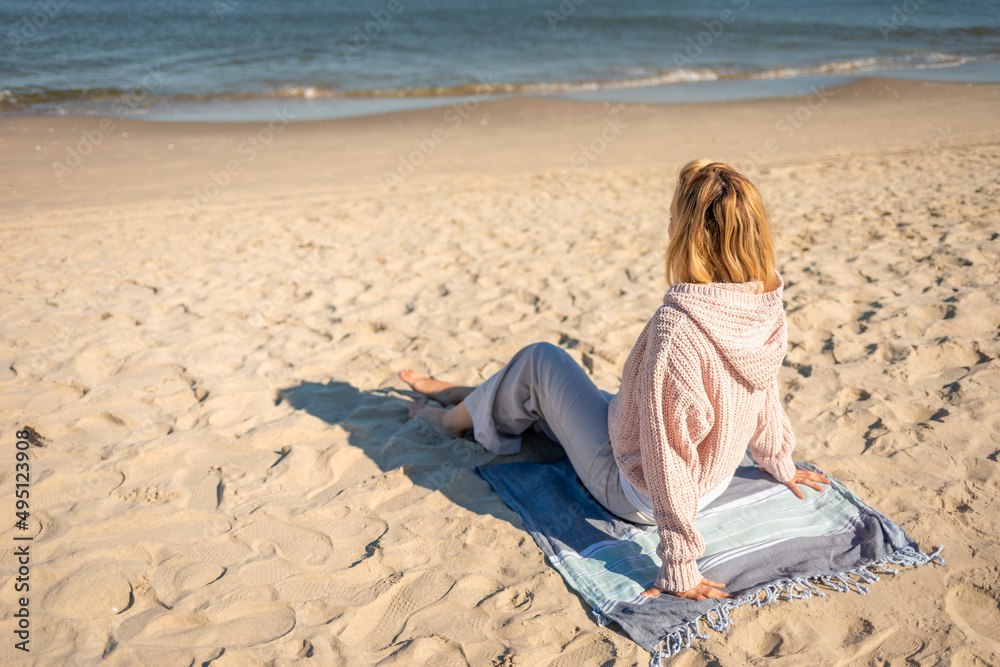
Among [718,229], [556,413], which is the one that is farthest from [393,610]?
[718,229]

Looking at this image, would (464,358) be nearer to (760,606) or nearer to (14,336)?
(760,606)

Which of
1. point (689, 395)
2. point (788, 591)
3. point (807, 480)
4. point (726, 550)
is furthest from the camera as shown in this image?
point (807, 480)

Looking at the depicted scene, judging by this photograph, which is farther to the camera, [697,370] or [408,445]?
[408,445]

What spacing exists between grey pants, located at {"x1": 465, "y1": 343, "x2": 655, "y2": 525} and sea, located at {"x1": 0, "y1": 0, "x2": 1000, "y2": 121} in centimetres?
1083

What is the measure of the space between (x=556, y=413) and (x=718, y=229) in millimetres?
950

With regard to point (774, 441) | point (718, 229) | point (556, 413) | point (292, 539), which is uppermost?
point (718, 229)

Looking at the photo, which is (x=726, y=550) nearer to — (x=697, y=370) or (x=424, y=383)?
(x=697, y=370)

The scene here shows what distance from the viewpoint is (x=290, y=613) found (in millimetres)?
2131

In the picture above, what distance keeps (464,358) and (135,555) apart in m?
1.90

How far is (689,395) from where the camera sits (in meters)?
1.94

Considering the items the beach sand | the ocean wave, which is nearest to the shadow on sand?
the beach sand

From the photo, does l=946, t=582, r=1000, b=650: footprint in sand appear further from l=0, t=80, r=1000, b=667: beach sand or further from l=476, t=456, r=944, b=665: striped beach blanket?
l=476, t=456, r=944, b=665: striped beach blanket

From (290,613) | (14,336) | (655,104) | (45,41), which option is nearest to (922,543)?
(290,613)

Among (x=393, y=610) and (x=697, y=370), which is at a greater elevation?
(x=697, y=370)
